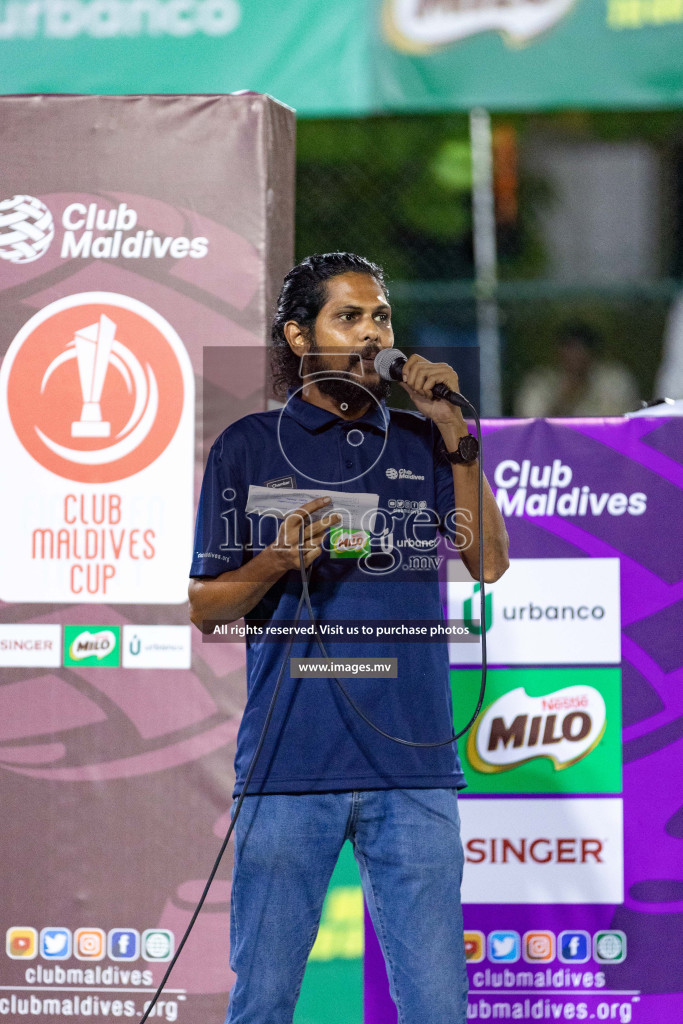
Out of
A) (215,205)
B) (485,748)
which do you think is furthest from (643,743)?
(215,205)

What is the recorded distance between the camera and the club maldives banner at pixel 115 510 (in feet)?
9.70

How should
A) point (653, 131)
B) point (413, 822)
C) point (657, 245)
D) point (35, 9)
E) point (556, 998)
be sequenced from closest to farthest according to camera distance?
1. point (413, 822)
2. point (556, 998)
3. point (35, 9)
4. point (657, 245)
5. point (653, 131)

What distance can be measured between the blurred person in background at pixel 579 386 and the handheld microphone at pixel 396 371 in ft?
15.3

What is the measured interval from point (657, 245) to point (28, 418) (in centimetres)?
537

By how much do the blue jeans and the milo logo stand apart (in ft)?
1.51

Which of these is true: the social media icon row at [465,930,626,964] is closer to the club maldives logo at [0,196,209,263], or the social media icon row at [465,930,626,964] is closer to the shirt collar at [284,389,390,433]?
the shirt collar at [284,389,390,433]

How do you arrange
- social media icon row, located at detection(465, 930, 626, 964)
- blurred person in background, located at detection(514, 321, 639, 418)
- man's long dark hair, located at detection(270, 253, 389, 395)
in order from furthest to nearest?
blurred person in background, located at detection(514, 321, 639, 418) → social media icon row, located at detection(465, 930, 626, 964) → man's long dark hair, located at detection(270, 253, 389, 395)

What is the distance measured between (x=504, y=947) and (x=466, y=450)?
4.76ft

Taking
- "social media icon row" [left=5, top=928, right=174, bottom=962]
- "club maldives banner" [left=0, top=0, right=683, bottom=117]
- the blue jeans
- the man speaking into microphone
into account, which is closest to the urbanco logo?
"club maldives banner" [left=0, top=0, right=683, bottom=117]

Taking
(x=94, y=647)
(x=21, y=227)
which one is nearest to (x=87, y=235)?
(x=21, y=227)

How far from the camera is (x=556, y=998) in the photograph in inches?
115

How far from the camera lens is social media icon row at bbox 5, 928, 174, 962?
294cm

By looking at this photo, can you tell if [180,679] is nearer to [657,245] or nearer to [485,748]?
[485,748]

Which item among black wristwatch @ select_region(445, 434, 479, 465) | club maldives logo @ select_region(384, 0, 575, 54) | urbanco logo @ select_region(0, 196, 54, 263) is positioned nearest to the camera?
black wristwatch @ select_region(445, 434, 479, 465)
